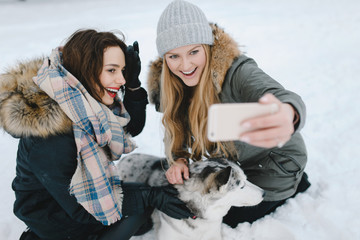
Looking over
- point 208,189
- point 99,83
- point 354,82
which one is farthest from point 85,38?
point 354,82

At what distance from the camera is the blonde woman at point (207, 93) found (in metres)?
2.09

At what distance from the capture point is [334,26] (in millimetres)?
8359

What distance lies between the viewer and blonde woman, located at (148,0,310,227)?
6.86ft

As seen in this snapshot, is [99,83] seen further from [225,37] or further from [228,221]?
[228,221]

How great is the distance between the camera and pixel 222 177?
1.99m

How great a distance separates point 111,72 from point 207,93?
961 mm

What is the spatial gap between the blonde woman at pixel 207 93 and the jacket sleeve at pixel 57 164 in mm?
961

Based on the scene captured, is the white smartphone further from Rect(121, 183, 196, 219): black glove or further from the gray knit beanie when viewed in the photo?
Rect(121, 183, 196, 219): black glove

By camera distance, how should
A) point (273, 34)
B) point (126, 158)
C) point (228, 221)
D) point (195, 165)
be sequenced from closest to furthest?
point (195, 165) → point (228, 221) → point (126, 158) → point (273, 34)

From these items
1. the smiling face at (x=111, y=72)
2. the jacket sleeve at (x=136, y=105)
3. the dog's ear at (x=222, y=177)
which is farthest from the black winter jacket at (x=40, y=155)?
the dog's ear at (x=222, y=177)

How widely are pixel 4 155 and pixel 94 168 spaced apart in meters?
2.80

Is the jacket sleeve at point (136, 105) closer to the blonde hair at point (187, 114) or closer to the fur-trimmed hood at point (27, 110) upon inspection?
the blonde hair at point (187, 114)

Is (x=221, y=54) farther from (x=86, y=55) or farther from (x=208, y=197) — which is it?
(x=208, y=197)

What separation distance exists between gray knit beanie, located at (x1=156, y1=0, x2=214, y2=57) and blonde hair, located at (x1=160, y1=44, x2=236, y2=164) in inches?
5.6
